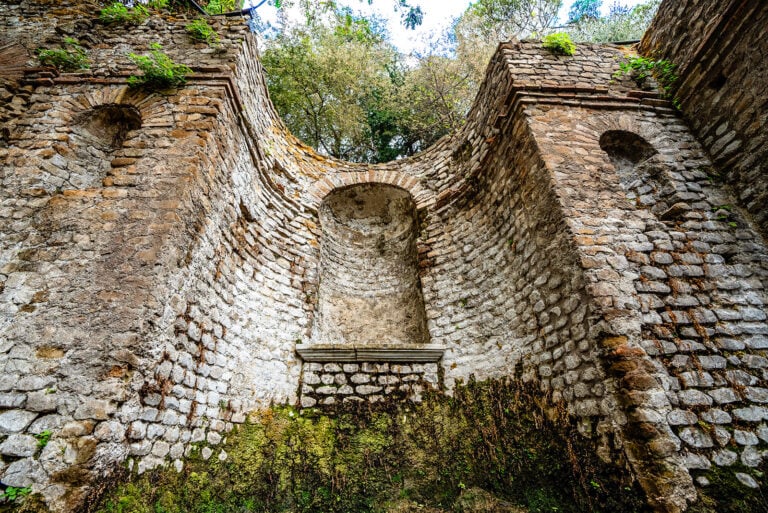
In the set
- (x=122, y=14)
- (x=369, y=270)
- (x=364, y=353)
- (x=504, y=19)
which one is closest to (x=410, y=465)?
(x=364, y=353)

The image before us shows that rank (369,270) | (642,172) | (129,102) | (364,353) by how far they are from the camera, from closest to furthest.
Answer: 1. (129,102)
2. (642,172)
3. (364,353)
4. (369,270)

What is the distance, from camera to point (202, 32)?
4.34 m

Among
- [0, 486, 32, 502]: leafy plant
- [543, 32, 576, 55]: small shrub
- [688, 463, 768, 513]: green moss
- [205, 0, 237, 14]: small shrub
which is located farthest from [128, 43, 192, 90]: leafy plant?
[688, 463, 768, 513]: green moss

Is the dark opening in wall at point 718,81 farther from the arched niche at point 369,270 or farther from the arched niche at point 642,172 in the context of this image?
the arched niche at point 369,270

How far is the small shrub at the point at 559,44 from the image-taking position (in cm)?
486

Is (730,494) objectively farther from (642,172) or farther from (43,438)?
(43,438)

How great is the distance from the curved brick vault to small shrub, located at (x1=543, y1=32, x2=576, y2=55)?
184 mm

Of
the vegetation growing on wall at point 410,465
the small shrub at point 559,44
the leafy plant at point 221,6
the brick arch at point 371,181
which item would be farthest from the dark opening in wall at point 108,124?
the small shrub at point 559,44

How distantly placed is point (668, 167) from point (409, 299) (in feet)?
13.0

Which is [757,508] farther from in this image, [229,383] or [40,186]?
[40,186]

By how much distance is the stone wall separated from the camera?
3.52 metres

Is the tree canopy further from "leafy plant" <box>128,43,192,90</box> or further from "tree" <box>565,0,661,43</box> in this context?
"leafy plant" <box>128,43,192,90</box>

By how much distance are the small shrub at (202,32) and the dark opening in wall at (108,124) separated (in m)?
1.41

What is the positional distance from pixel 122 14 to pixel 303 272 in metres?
4.30
